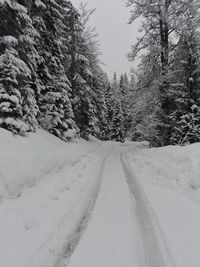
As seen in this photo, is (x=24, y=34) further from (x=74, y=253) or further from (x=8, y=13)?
(x=74, y=253)

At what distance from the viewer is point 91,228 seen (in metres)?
5.39

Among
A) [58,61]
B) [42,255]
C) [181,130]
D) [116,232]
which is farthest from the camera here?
[58,61]

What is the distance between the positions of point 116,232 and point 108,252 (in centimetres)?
82

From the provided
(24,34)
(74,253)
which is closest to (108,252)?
(74,253)

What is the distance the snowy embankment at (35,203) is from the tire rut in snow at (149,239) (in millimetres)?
1279

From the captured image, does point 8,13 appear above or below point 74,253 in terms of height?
above

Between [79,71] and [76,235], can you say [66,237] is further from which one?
[79,71]

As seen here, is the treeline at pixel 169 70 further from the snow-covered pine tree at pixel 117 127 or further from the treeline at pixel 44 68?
the snow-covered pine tree at pixel 117 127

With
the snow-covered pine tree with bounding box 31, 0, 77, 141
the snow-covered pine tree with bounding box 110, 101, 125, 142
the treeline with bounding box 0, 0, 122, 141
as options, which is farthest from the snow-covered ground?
the snow-covered pine tree with bounding box 110, 101, 125, 142

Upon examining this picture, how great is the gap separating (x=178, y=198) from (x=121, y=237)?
128 inches

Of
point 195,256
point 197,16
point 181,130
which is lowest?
point 195,256

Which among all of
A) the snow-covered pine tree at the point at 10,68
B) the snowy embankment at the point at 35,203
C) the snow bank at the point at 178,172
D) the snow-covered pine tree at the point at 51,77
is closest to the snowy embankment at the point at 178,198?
the snow bank at the point at 178,172

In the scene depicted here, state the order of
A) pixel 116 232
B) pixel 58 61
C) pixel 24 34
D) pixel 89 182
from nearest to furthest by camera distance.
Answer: pixel 116 232 < pixel 89 182 < pixel 24 34 < pixel 58 61

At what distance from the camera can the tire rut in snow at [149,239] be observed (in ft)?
13.7
